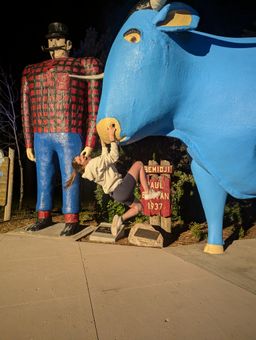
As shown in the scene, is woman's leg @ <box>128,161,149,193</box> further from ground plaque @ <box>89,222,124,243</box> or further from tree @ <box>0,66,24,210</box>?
tree @ <box>0,66,24,210</box>

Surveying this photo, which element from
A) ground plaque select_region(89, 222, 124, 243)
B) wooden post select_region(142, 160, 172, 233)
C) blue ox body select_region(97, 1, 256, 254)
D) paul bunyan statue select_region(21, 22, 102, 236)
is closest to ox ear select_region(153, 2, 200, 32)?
blue ox body select_region(97, 1, 256, 254)

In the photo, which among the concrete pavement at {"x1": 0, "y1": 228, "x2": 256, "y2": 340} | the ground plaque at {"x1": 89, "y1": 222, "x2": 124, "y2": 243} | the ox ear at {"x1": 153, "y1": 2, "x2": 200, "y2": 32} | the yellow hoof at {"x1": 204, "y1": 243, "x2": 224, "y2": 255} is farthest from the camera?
the ground plaque at {"x1": 89, "y1": 222, "x2": 124, "y2": 243}

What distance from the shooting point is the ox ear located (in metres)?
2.71

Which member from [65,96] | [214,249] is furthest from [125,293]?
[65,96]

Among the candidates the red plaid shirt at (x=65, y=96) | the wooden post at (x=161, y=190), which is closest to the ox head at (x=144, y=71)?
the red plaid shirt at (x=65, y=96)

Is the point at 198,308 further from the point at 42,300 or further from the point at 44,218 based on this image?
the point at 44,218

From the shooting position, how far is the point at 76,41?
8883 mm

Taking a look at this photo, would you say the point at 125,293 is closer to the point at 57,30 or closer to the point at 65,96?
the point at 65,96

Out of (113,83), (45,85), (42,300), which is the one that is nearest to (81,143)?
(45,85)

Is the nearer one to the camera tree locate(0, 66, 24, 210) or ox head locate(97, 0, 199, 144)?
ox head locate(97, 0, 199, 144)

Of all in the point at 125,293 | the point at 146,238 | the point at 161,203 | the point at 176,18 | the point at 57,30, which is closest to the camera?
the point at 125,293

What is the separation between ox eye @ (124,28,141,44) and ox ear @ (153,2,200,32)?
0.56ft

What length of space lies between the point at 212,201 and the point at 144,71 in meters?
1.69

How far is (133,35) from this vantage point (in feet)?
9.24
